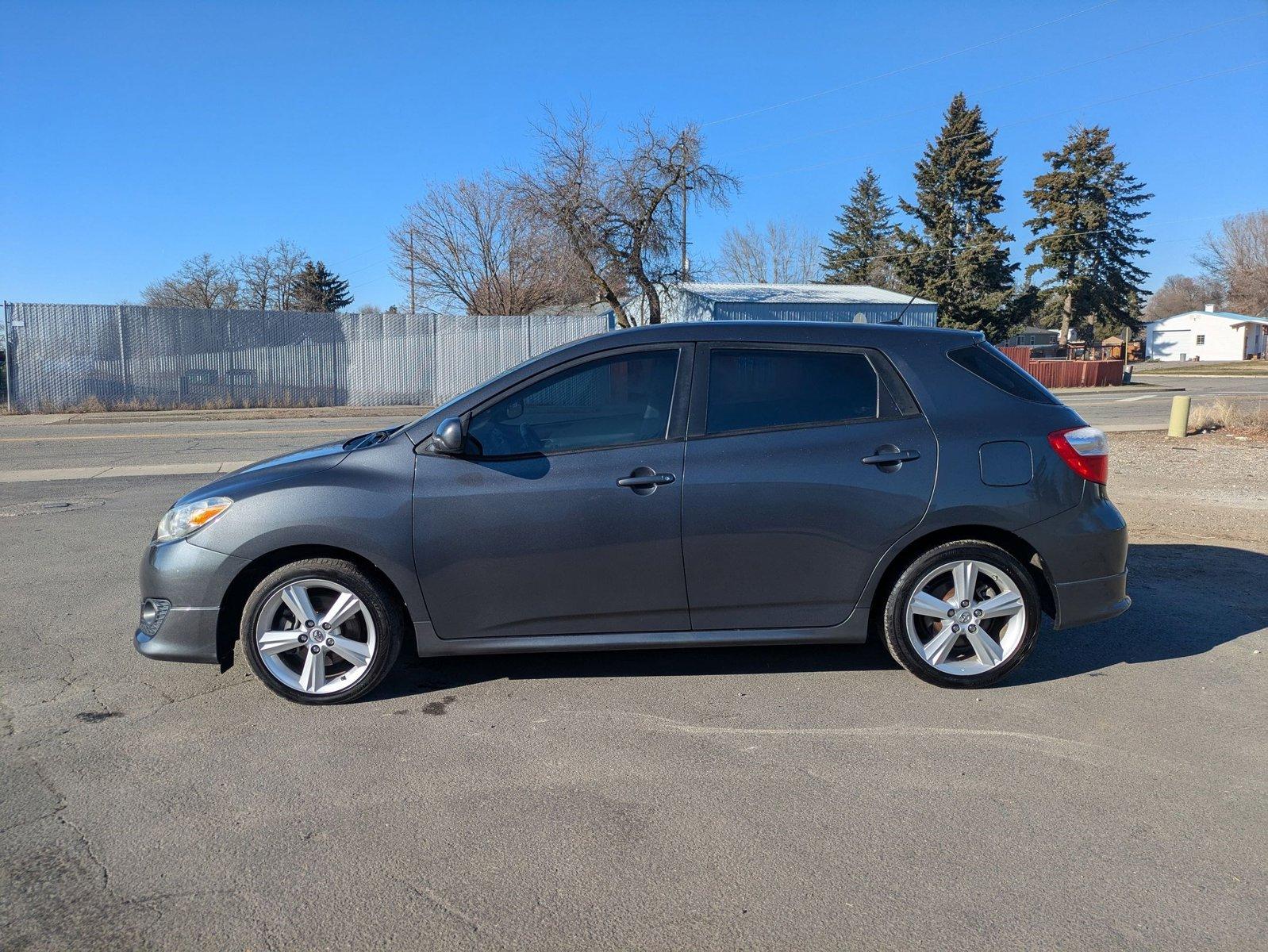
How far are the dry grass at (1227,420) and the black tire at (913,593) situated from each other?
1346 cm

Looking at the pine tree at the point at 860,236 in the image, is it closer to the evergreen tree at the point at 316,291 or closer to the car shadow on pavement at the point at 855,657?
the evergreen tree at the point at 316,291

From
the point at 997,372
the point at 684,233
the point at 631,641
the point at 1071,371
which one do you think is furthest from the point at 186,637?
the point at 1071,371

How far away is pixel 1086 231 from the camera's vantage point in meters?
59.4

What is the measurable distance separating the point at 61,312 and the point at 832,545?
2770cm

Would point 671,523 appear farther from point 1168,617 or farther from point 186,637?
point 1168,617

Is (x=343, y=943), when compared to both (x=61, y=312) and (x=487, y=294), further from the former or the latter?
(x=487, y=294)

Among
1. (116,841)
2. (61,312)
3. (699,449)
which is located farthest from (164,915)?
(61,312)

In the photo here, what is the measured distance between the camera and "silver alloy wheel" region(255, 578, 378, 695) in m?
4.36

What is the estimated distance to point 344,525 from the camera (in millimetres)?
4305

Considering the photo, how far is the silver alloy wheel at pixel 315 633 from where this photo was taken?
14.3 feet

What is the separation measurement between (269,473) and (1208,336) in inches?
3714

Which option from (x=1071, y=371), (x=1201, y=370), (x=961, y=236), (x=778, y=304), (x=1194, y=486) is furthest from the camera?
(x=1201, y=370)

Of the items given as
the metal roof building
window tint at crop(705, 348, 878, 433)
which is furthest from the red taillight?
the metal roof building

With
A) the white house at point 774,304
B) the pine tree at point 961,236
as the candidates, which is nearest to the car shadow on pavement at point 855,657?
the white house at point 774,304
